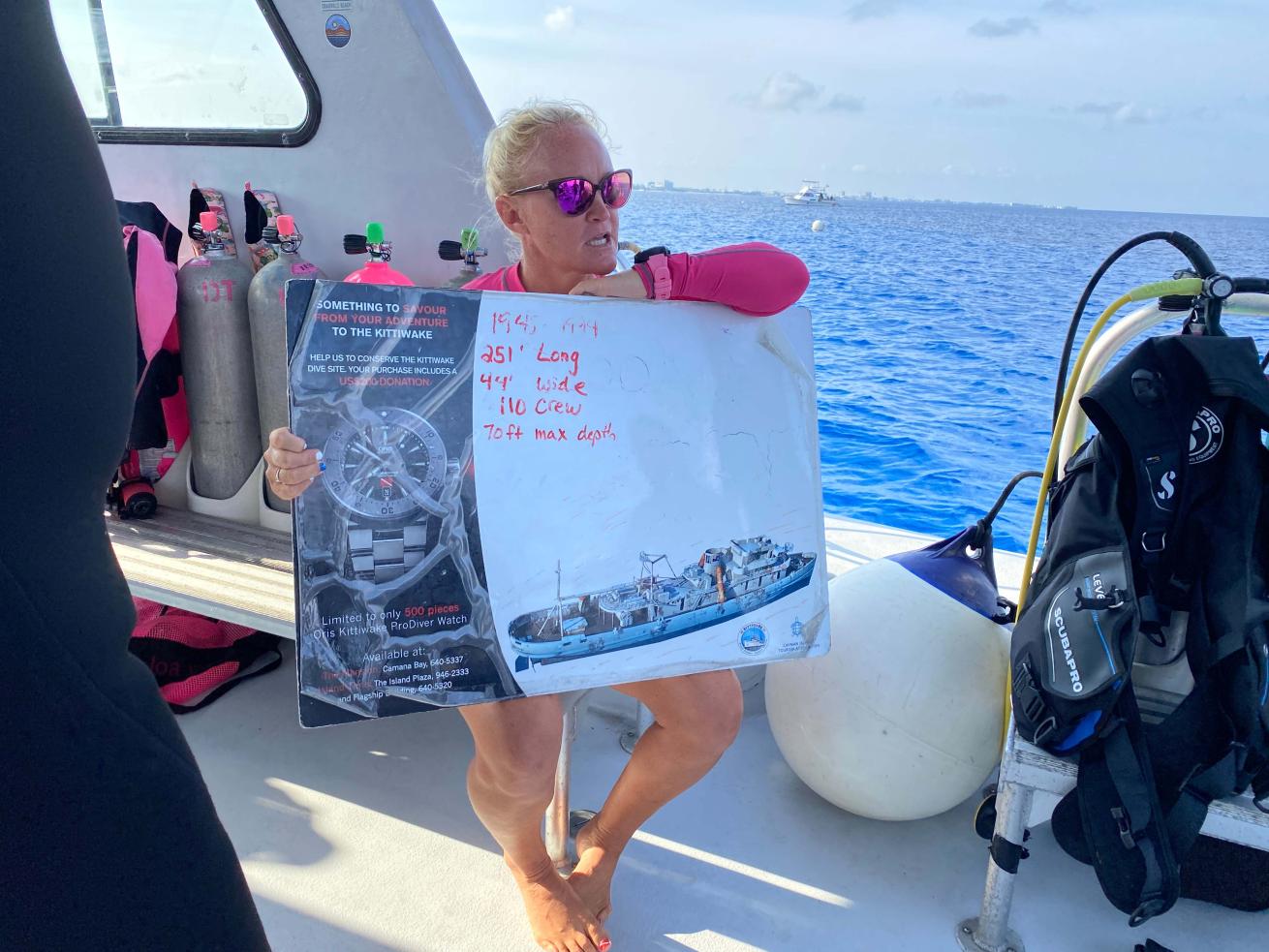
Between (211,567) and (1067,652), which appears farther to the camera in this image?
(211,567)

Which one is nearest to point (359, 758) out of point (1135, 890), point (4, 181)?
point (1135, 890)

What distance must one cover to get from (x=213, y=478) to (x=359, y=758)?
3.68 ft

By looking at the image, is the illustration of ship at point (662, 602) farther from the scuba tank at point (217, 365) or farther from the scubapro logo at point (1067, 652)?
the scuba tank at point (217, 365)

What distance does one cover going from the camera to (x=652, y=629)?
1526mm

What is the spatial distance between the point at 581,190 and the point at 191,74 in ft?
7.11

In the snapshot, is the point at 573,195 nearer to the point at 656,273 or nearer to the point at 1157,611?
the point at 656,273

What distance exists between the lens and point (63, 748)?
0.57 m

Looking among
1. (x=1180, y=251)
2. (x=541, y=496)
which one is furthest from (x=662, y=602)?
(x=1180, y=251)

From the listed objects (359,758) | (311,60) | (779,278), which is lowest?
(359,758)

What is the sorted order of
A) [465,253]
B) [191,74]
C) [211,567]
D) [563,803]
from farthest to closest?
[191,74]
[465,253]
[211,567]
[563,803]

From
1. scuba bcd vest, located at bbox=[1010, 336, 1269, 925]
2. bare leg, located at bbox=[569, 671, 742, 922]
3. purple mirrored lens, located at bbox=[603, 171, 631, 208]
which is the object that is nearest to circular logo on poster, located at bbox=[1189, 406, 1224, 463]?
scuba bcd vest, located at bbox=[1010, 336, 1269, 925]

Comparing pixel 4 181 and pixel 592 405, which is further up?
pixel 4 181

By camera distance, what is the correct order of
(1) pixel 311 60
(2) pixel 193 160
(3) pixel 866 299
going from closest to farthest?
(1) pixel 311 60
(2) pixel 193 160
(3) pixel 866 299

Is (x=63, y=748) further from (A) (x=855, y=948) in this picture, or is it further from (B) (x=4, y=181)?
(A) (x=855, y=948)
